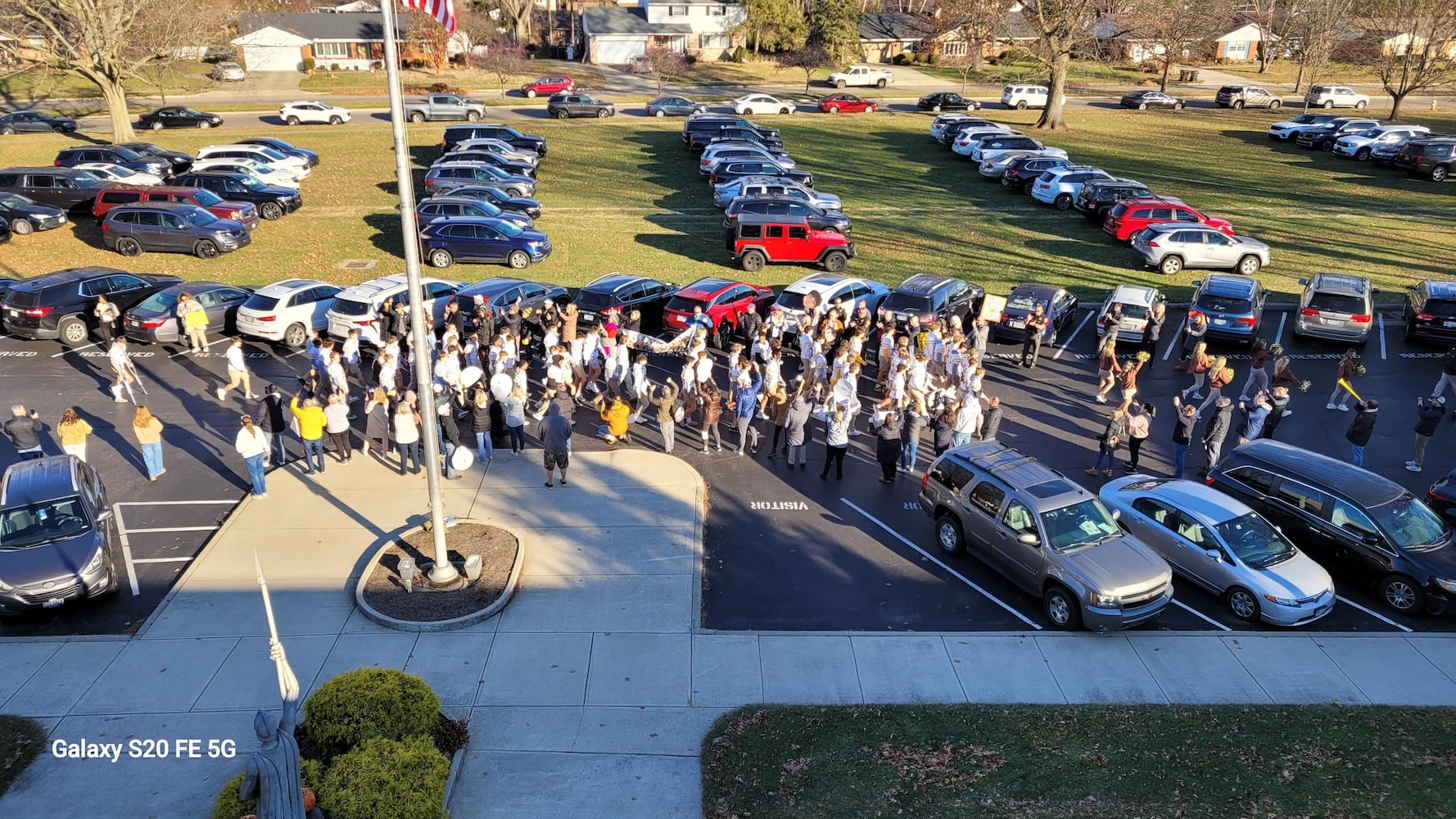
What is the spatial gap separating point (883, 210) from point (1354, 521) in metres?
24.6

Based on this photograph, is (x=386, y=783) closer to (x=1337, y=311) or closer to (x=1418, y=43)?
(x=1337, y=311)

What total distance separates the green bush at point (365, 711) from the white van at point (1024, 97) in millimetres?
56873

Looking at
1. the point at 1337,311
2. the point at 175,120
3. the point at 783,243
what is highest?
the point at 175,120

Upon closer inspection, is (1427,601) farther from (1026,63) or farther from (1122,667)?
(1026,63)

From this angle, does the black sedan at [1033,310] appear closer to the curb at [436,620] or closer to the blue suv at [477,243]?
the curb at [436,620]

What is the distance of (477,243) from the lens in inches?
1102

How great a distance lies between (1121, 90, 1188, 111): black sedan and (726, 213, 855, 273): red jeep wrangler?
3882 centimetres

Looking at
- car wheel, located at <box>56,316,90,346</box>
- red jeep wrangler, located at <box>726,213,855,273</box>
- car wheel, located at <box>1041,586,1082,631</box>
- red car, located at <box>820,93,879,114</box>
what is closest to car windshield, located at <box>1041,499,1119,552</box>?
car wheel, located at <box>1041,586,1082,631</box>

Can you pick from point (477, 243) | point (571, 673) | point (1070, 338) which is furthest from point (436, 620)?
point (477, 243)

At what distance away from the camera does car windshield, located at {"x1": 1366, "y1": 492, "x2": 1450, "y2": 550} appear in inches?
507

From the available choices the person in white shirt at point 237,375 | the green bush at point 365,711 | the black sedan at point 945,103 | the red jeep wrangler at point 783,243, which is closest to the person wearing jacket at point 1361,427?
the red jeep wrangler at point 783,243

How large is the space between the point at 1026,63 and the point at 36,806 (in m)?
79.5

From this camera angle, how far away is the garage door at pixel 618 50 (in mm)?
75750

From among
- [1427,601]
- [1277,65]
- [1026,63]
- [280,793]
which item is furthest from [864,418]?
[1277,65]
